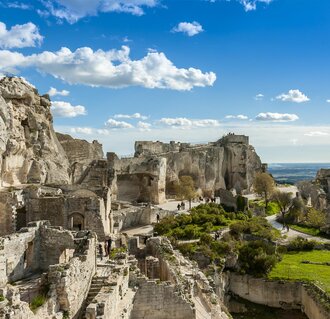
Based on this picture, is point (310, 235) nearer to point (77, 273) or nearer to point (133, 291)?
point (133, 291)

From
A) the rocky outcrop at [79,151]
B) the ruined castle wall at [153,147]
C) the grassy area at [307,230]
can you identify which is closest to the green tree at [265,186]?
the grassy area at [307,230]

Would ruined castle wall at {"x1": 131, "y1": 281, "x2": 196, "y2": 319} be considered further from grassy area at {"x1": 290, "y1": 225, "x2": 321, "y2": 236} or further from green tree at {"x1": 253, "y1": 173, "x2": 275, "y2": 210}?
green tree at {"x1": 253, "y1": 173, "x2": 275, "y2": 210}

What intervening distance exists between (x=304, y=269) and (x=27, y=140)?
22.3 meters

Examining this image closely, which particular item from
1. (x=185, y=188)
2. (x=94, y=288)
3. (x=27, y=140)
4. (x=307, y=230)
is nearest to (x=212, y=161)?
(x=185, y=188)

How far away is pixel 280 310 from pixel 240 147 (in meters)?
38.2

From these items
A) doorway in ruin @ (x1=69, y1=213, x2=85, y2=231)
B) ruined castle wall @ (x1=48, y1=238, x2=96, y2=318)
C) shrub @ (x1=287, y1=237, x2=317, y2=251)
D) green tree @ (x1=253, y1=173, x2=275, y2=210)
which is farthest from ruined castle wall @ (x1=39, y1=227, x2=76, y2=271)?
green tree @ (x1=253, y1=173, x2=275, y2=210)

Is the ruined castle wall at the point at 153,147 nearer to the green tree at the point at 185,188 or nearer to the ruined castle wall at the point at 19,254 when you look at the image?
the green tree at the point at 185,188

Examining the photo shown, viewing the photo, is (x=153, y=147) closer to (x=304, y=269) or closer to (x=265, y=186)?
(x=265, y=186)

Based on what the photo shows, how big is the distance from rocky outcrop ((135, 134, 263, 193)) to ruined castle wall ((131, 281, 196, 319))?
36.8m

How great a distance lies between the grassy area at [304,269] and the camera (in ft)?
80.5

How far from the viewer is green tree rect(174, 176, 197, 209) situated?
152 ft

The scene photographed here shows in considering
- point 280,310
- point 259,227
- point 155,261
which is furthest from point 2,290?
point 259,227

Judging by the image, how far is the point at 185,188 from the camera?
4703 centimetres

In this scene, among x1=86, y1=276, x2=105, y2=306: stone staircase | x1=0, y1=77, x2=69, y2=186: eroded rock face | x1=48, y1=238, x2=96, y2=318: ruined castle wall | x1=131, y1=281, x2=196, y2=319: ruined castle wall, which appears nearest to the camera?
x1=48, y1=238, x2=96, y2=318: ruined castle wall
